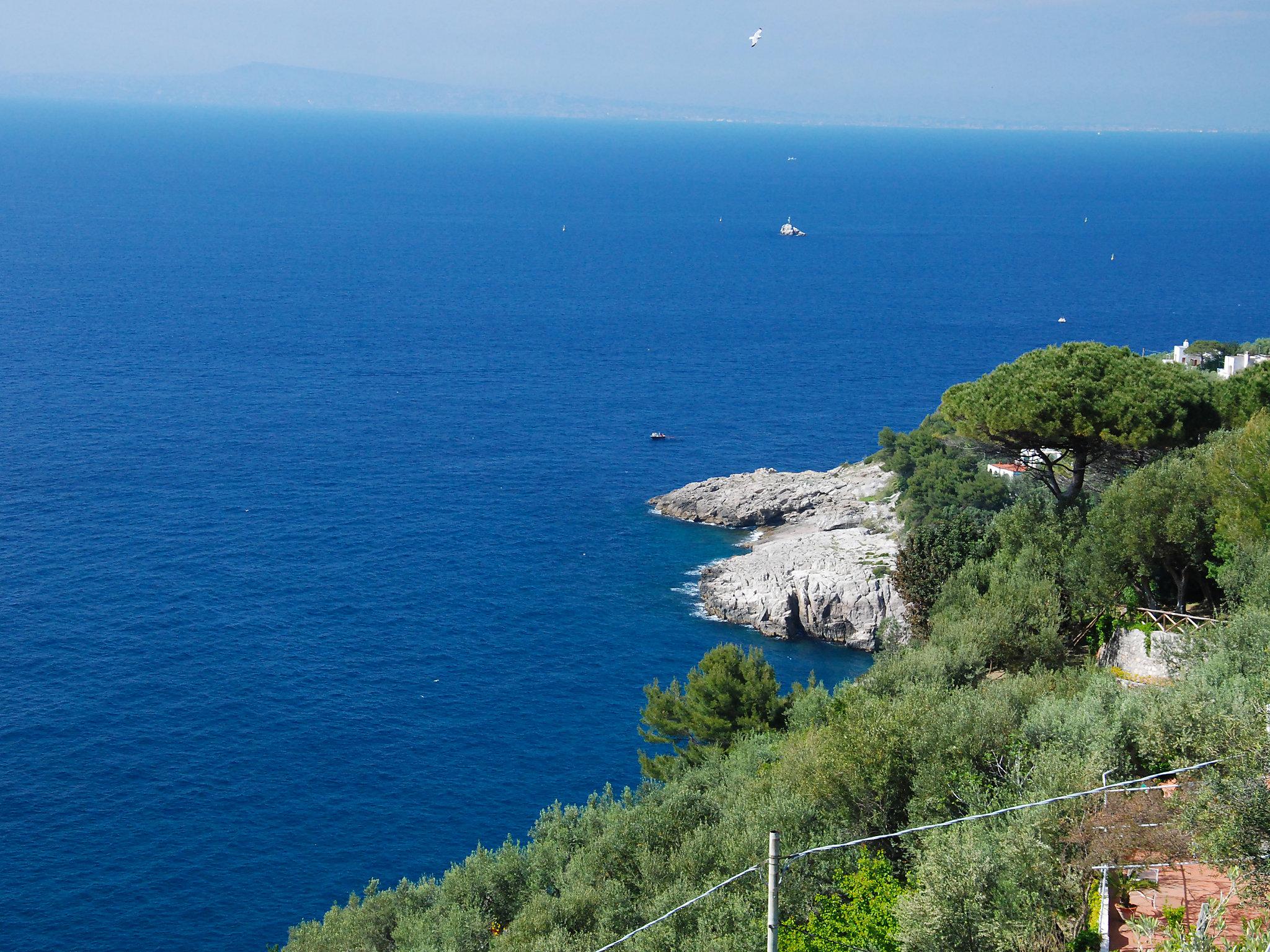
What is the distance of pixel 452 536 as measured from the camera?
6444cm

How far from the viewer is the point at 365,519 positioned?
6600cm

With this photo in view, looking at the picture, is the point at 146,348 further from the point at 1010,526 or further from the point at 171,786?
the point at 1010,526

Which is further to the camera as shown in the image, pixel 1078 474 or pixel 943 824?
pixel 1078 474

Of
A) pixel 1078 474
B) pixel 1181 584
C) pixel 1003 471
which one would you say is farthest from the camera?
pixel 1003 471

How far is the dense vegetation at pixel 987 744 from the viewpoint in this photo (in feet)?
45.1

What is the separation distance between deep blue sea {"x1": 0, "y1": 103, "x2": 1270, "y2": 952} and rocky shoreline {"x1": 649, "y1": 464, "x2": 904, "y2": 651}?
1.61 metres

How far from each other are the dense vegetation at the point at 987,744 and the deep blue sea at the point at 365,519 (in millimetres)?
12010

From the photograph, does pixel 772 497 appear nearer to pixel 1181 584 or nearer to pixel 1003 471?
pixel 1003 471

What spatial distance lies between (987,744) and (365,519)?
171 feet

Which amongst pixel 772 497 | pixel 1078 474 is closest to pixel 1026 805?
pixel 1078 474

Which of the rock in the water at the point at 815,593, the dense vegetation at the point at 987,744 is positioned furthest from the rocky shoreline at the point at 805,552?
the dense vegetation at the point at 987,744

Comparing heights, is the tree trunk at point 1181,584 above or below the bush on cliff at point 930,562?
above

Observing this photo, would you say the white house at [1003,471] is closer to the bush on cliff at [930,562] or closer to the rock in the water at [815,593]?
the rock in the water at [815,593]

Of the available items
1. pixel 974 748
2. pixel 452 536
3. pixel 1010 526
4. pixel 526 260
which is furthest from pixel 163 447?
pixel 526 260
